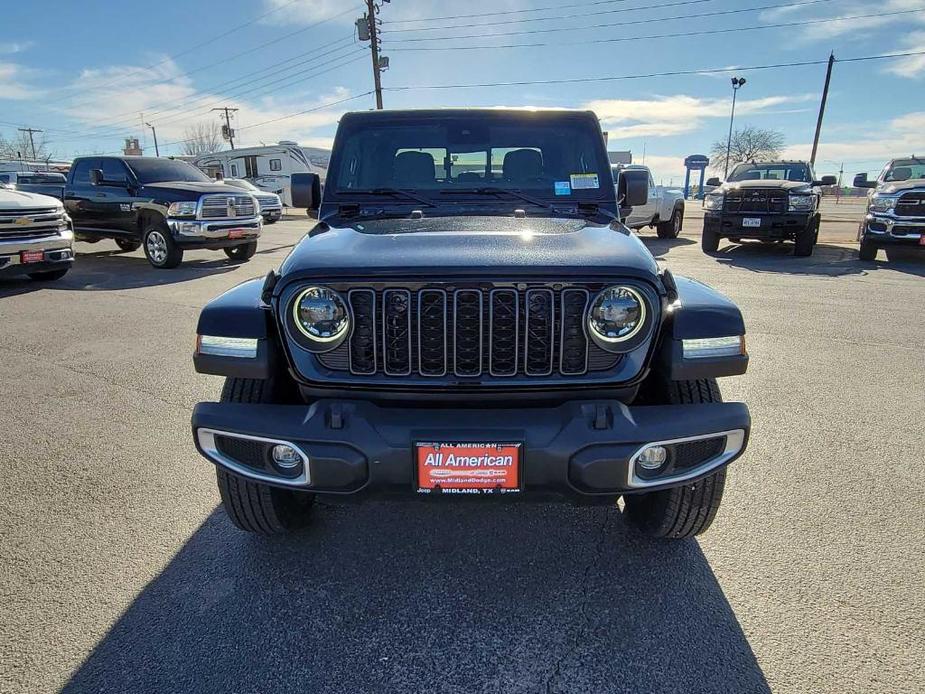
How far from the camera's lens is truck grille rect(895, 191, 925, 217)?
10.1m

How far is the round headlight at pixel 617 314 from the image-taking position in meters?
2.08

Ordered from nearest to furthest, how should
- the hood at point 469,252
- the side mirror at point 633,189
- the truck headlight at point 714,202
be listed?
the hood at point 469,252
the side mirror at point 633,189
the truck headlight at point 714,202

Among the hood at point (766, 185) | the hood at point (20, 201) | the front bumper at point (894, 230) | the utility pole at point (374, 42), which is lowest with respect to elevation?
the front bumper at point (894, 230)

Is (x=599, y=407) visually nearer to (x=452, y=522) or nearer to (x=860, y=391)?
(x=452, y=522)

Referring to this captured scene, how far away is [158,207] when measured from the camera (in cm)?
1043

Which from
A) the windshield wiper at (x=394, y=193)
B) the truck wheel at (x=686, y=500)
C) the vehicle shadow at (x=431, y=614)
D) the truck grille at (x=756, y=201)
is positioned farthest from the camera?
the truck grille at (x=756, y=201)

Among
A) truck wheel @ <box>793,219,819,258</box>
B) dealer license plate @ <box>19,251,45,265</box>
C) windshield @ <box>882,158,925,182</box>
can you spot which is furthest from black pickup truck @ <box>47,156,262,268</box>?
windshield @ <box>882,158,925,182</box>

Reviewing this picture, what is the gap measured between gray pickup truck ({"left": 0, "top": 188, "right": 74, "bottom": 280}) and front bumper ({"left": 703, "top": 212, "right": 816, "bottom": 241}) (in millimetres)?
11546

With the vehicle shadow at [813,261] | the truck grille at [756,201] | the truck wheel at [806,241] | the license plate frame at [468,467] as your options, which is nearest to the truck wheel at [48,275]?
the license plate frame at [468,467]

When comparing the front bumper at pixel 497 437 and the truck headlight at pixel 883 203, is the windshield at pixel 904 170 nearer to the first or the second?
the truck headlight at pixel 883 203

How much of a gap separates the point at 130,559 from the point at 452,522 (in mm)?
1364

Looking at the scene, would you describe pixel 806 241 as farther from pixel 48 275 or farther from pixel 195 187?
pixel 48 275

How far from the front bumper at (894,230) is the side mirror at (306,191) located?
35.4 ft

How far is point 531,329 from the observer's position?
210cm
